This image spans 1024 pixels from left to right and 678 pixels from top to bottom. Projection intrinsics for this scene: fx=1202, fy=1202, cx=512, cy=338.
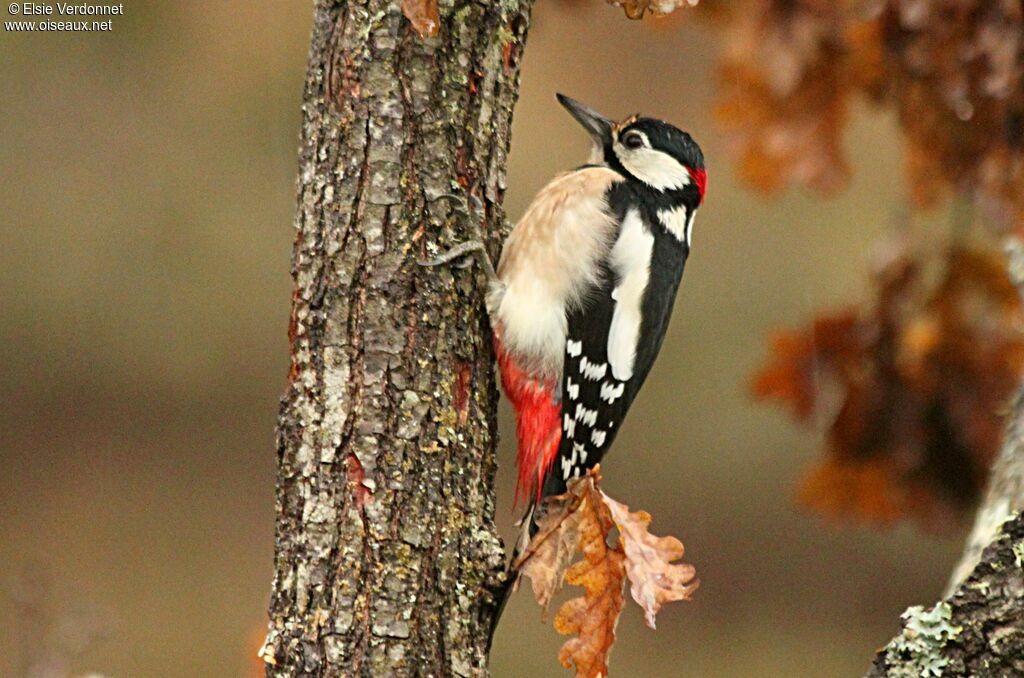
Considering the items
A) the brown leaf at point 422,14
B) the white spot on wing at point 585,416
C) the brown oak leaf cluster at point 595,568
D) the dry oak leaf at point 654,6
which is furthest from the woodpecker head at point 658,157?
the brown oak leaf cluster at point 595,568

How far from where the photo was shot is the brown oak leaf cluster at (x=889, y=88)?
3062 millimetres

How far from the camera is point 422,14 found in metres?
1.93

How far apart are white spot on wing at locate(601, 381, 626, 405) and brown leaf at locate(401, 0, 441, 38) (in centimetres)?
113

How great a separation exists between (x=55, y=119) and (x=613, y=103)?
2.52 meters

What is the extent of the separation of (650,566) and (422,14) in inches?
38.6

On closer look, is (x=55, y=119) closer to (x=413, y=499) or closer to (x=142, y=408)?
(x=142, y=408)

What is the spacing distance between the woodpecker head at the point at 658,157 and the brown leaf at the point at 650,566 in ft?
4.13

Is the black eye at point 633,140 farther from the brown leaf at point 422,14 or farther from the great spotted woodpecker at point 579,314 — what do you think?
the brown leaf at point 422,14

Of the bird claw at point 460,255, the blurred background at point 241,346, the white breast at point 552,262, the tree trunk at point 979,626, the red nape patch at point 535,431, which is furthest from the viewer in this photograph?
the blurred background at point 241,346

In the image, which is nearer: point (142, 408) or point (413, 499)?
point (413, 499)

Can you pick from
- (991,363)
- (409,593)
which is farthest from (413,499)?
(991,363)

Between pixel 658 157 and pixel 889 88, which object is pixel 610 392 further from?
pixel 889 88

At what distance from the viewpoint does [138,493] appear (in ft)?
20.2

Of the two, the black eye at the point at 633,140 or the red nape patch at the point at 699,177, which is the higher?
the black eye at the point at 633,140
